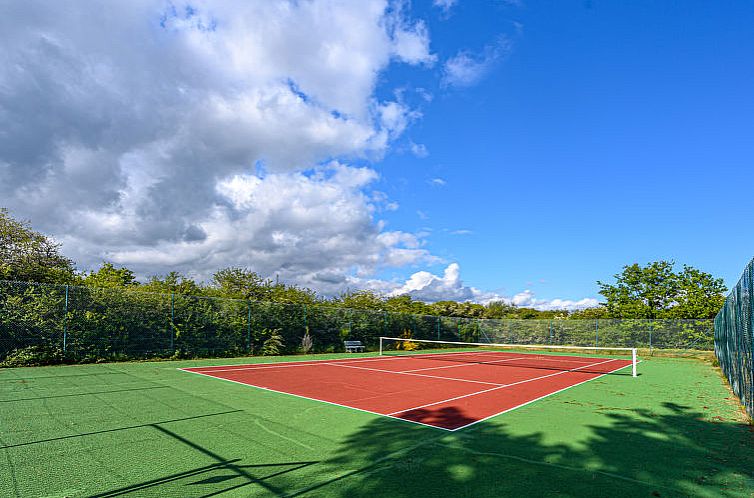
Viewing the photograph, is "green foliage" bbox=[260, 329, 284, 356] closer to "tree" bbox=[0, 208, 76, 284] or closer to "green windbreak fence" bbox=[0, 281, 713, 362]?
"green windbreak fence" bbox=[0, 281, 713, 362]

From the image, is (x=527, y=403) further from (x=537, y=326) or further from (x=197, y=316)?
(x=537, y=326)

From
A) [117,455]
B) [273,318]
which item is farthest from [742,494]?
[273,318]

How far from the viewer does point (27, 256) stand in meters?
16.2

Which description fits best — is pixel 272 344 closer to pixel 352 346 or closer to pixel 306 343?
pixel 306 343

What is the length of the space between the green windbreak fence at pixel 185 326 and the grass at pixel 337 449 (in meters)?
4.91

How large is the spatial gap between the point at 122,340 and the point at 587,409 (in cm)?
1378

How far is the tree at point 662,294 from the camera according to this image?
31.0 m

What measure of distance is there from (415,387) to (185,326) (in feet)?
32.7

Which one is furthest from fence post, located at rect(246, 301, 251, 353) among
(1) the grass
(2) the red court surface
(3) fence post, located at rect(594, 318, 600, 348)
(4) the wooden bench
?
(3) fence post, located at rect(594, 318, 600, 348)

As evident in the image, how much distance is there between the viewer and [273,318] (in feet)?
62.7

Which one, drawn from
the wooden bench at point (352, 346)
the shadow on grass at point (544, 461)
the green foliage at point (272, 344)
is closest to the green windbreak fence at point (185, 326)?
the green foliage at point (272, 344)

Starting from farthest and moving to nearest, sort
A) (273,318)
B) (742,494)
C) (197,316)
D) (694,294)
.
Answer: (694,294) < (273,318) < (197,316) < (742,494)

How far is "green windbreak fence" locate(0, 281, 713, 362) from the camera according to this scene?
12.1 meters

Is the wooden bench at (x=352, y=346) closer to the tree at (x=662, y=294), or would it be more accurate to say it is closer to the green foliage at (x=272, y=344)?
the green foliage at (x=272, y=344)
